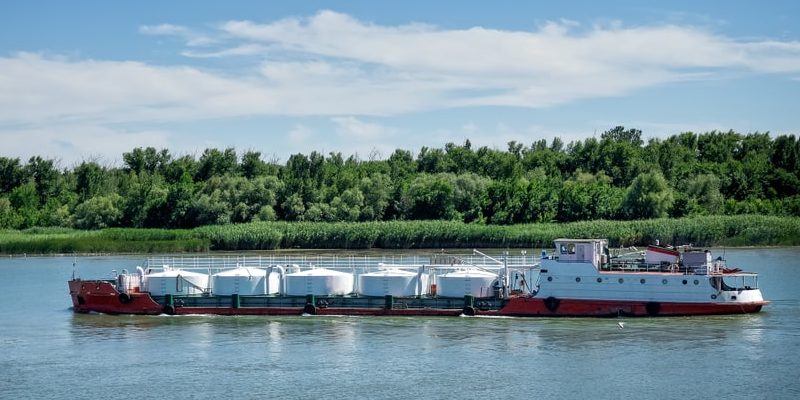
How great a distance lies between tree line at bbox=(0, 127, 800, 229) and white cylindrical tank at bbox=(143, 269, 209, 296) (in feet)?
213

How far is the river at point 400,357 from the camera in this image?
1778 inches

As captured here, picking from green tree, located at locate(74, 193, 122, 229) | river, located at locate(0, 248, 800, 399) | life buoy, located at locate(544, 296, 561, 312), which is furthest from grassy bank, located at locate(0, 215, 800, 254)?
life buoy, located at locate(544, 296, 561, 312)

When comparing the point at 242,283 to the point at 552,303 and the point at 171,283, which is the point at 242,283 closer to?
the point at 171,283

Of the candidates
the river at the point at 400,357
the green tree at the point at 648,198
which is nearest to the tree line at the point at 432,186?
the green tree at the point at 648,198

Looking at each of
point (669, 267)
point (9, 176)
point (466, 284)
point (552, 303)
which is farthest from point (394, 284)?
point (9, 176)

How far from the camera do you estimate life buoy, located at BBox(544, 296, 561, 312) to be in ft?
198

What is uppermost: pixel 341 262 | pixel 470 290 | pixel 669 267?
pixel 341 262

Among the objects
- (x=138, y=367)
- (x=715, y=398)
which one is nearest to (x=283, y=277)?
(x=138, y=367)

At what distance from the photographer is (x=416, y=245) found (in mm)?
119062

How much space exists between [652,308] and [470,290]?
394 inches

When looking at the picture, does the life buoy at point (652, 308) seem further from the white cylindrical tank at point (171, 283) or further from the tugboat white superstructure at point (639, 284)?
the white cylindrical tank at point (171, 283)

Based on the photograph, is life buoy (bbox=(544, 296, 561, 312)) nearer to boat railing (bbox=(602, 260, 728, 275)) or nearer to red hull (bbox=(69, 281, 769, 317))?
red hull (bbox=(69, 281, 769, 317))

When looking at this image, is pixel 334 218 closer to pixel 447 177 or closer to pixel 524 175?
pixel 447 177

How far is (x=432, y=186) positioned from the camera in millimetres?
137625
